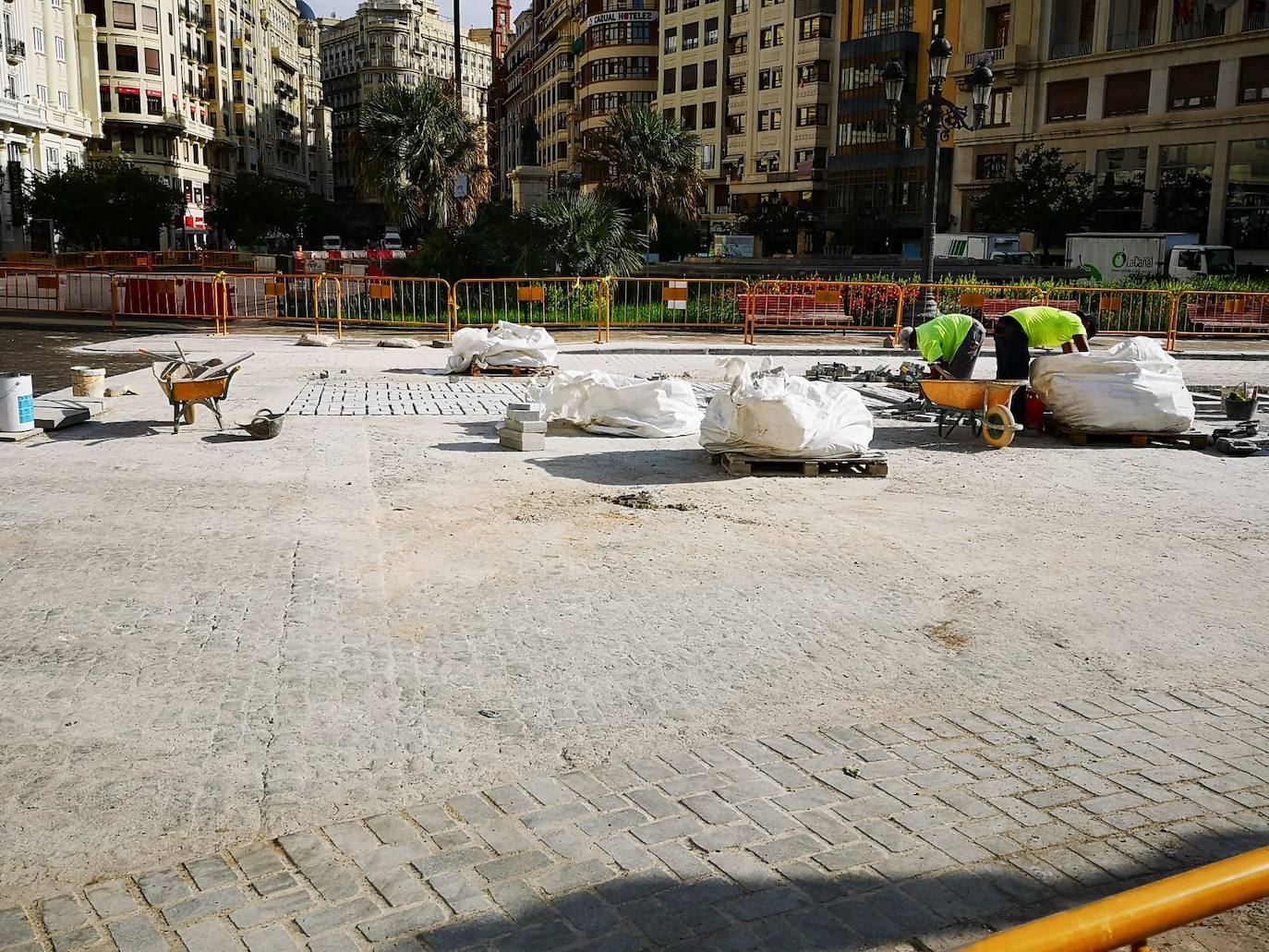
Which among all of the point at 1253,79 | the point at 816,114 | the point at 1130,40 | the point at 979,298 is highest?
the point at 1130,40

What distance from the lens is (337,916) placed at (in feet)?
10.6

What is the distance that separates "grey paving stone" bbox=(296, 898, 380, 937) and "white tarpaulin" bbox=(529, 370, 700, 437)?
818 centimetres

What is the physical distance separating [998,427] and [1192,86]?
47.9 meters

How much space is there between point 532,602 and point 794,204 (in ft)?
222

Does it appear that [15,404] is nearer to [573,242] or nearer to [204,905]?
[204,905]

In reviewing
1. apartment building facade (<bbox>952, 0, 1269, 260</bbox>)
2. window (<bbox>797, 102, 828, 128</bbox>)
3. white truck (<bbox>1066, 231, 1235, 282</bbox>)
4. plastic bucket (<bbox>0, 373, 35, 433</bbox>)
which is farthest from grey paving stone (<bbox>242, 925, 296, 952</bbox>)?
window (<bbox>797, 102, 828, 128</bbox>)

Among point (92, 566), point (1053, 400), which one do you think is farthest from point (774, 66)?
point (92, 566)

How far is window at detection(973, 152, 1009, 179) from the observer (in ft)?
191

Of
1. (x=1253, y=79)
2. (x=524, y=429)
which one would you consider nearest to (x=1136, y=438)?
(x=524, y=429)

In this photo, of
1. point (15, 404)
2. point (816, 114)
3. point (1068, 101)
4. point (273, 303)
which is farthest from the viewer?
point (816, 114)

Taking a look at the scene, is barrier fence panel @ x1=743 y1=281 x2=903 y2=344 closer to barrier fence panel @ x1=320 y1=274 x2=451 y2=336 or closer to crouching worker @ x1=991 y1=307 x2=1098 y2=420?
barrier fence panel @ x1=320 y1=274 x2=451 y2=336

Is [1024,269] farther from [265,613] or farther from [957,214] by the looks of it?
[265,613]

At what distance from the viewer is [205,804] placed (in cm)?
387

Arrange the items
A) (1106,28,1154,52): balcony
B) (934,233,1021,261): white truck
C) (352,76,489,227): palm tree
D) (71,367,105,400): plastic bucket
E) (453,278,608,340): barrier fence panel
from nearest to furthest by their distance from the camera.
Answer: (71,367,105,400): plastic bucket → (453,278,608,340): barrier fence panel → (352,76,489,227): palm tree → (934,233,1021,261): white truck → (1106,28,1154,52): balcony
